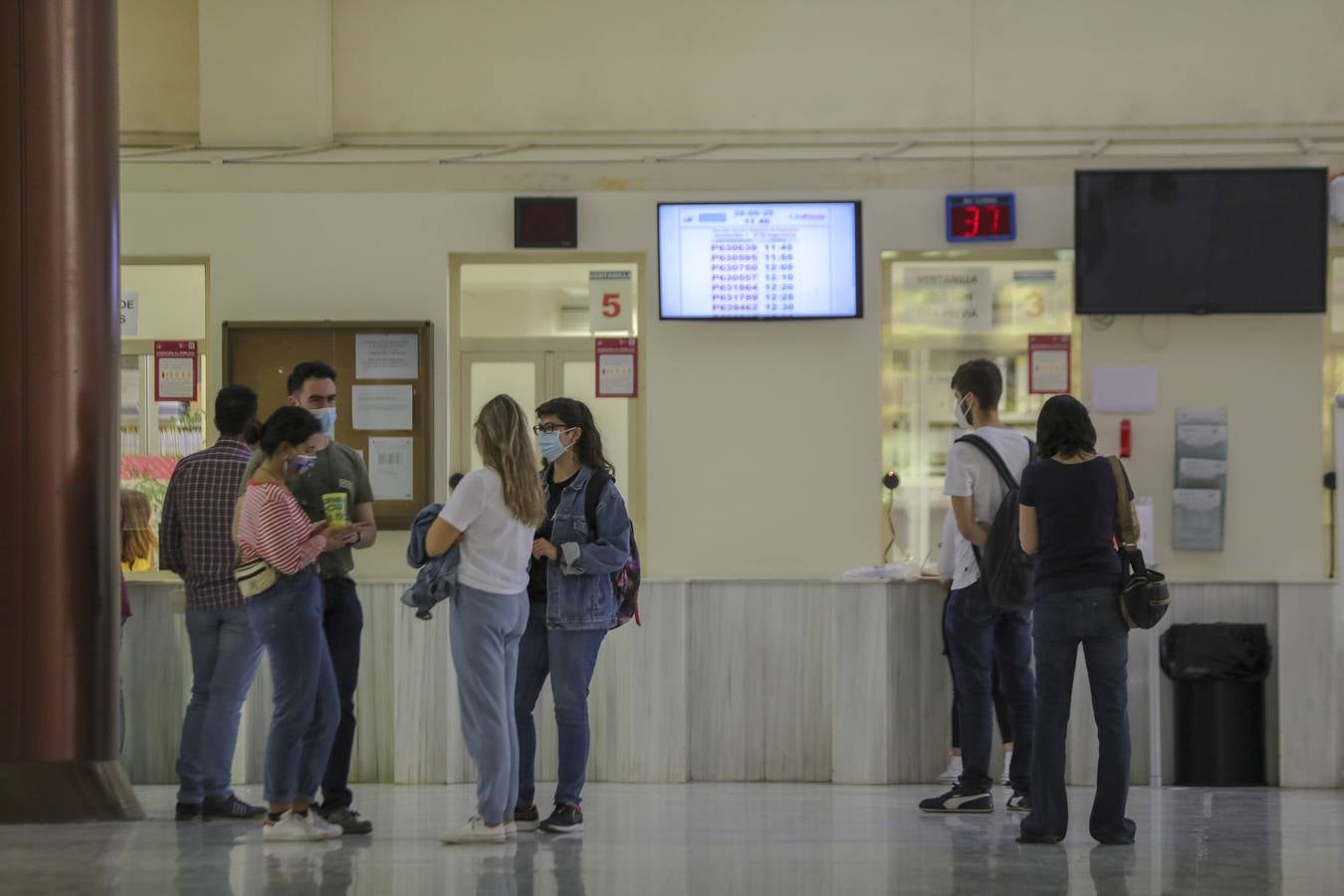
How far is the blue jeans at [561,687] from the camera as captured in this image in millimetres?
5863

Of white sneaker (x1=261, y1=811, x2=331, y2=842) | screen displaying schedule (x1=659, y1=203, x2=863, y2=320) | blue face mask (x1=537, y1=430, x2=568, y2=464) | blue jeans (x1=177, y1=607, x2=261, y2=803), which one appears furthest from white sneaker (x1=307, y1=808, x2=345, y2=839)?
screen displaying schedule (x1=659, y1=203, x2=863, y2=320)

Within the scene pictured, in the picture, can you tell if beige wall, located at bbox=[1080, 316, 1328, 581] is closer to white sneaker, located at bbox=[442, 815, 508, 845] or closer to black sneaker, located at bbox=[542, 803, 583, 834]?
black sneaker, located at bbox=[542, 803, 583, 834]

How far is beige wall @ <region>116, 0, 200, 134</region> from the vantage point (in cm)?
887

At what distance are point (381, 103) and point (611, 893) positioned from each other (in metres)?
5.13

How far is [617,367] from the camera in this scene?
863cm

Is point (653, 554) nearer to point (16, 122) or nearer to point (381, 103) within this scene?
point (381, 103)

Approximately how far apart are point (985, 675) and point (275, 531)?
8.90 feet

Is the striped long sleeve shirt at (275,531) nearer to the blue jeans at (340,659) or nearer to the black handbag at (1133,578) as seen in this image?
the blue jeans at (340,659)

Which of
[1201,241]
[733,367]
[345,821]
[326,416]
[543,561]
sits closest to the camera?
[543,561]

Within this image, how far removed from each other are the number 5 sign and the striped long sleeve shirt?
3.25m

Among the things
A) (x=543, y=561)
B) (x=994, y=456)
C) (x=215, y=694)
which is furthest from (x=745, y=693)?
(x=215, y=694)

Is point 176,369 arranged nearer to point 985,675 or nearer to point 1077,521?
point 985,675

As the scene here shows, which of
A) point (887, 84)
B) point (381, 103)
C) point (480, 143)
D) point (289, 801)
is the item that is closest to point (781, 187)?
point (887, 84)

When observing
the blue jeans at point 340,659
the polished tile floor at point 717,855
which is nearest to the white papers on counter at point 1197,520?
the polished tile floor at point 717,855
